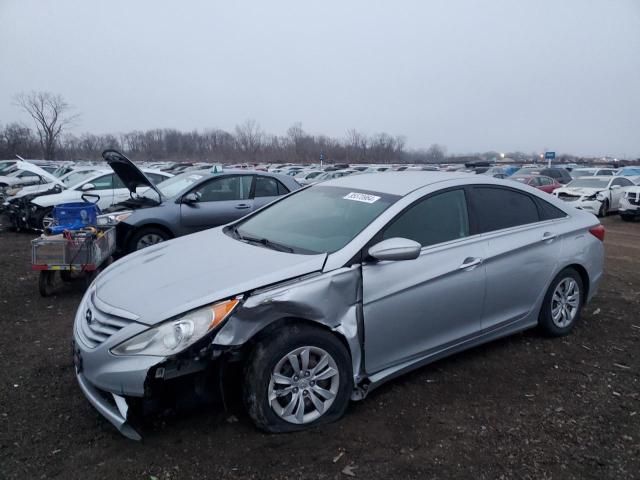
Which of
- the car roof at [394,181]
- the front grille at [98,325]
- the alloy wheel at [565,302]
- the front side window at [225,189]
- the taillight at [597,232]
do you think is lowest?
the alloy wheel at [565,302]

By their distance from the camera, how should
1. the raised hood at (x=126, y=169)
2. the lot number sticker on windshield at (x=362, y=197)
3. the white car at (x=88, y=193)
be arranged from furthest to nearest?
the white car at (x=88, y=193) → the raised hood at (x=126, y=169) → the lot number sticker on windshield at (x=362, y=197)

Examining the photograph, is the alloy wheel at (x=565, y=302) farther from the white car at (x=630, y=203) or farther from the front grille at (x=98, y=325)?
the white car at (x=630, y=203)

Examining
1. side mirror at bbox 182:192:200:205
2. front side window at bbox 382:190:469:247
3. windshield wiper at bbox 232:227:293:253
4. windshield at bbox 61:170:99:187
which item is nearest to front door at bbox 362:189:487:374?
front side window at bbox 382:190:469:247

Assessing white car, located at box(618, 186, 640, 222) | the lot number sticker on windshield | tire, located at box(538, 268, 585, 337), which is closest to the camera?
the lot number sticker on windshield

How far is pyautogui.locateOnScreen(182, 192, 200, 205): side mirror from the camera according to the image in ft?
25.8

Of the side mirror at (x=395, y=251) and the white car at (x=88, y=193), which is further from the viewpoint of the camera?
the white car at (x=88, y=193)

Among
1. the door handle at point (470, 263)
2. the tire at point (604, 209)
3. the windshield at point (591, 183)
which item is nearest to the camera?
the door handle at point (470, 263)

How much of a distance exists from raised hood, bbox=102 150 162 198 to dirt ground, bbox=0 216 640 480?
3.19 metres

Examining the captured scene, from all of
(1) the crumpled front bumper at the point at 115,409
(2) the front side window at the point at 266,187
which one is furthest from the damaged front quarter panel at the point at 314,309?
(2) the front side window at the point at 266,187

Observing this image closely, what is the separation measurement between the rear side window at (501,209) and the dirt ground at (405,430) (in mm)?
1148

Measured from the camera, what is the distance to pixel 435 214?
3807mm

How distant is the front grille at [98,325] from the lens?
2.92 meters

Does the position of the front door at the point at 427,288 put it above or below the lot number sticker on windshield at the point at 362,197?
below

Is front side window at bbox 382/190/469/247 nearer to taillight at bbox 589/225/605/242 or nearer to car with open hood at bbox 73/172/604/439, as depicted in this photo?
car with open hood at bbox 73/172/604/439
